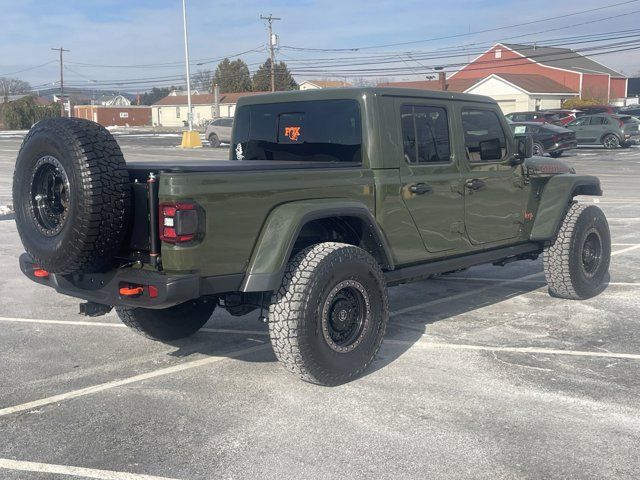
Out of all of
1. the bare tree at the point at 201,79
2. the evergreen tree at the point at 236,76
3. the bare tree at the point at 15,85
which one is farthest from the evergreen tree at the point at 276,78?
the bare tree at the point at 15,85

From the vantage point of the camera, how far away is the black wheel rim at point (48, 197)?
14.2 ft

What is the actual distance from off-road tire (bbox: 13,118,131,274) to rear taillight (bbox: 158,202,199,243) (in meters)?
0.29

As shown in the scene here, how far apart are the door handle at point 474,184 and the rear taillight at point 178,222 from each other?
260 cm

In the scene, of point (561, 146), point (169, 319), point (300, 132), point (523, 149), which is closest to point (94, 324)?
point (169, 319)

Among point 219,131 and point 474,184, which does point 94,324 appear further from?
point 219,131

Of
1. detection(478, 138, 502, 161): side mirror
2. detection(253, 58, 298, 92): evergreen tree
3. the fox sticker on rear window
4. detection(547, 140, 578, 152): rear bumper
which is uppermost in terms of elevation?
detection(253, 58, 298, 92): evergreen tree

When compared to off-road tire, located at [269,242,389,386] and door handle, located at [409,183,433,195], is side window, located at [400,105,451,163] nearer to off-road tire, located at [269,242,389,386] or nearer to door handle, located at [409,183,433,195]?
door handle, located at [409,183,433,195]

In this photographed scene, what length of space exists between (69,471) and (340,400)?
5.48 ft

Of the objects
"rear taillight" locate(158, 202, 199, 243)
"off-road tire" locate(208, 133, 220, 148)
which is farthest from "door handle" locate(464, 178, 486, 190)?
"off-road tire" locate(208, 133, 220, 148)

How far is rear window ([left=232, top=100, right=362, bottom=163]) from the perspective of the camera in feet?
17.4

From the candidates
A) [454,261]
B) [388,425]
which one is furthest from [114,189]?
[454,261]

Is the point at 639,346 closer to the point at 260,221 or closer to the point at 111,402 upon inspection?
the point at 260,221

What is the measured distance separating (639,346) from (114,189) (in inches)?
162

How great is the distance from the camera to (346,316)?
189 inches
